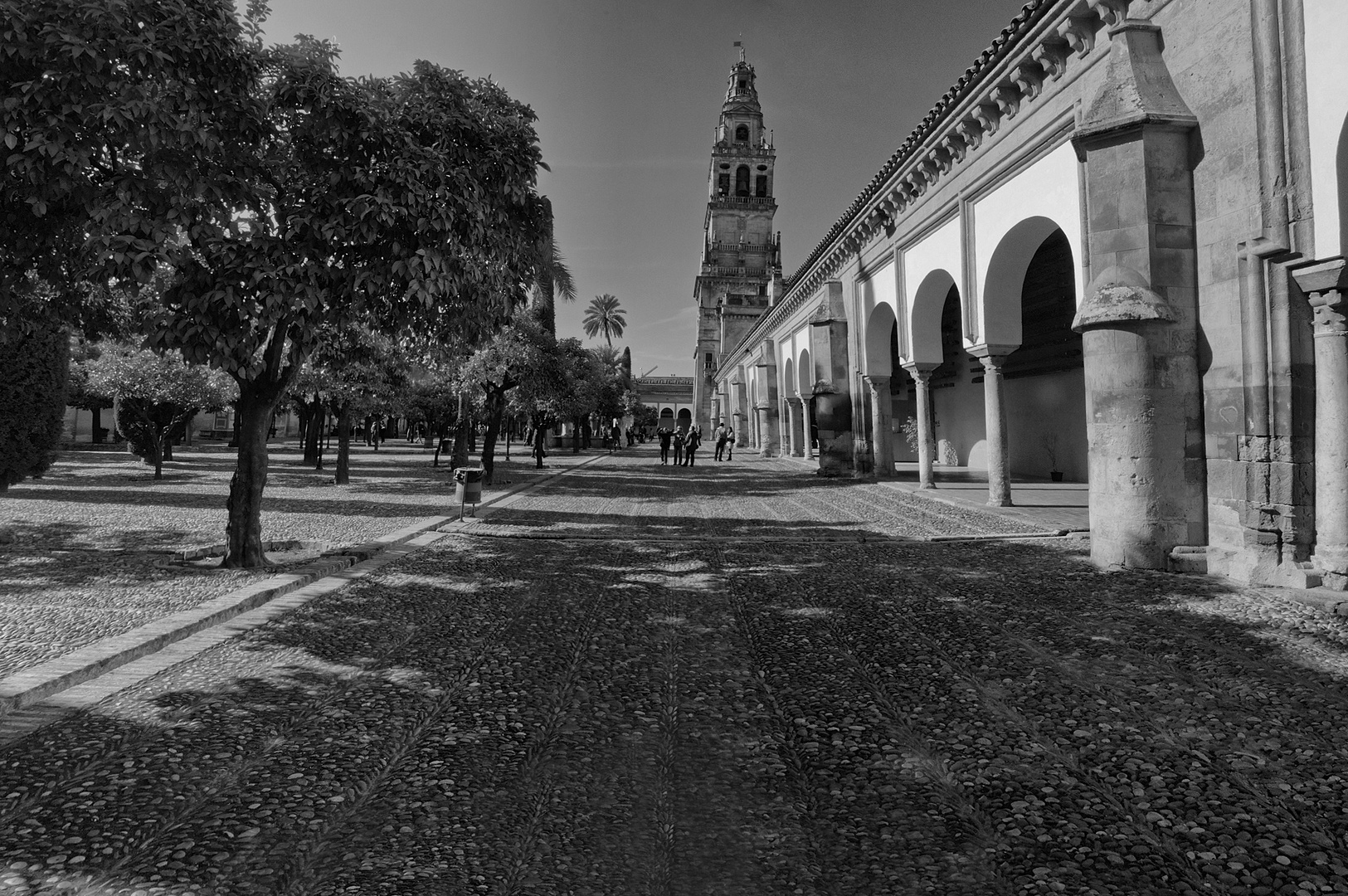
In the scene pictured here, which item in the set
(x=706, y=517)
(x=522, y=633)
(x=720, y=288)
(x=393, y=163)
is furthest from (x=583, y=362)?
(x=720, y=288)

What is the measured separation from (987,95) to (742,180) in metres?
57.5

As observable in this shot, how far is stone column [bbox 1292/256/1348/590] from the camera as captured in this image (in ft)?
19.5

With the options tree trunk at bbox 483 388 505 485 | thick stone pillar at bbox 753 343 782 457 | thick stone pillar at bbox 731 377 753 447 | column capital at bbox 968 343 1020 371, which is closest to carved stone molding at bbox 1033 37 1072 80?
column capital at bbox 968 343 1020 371

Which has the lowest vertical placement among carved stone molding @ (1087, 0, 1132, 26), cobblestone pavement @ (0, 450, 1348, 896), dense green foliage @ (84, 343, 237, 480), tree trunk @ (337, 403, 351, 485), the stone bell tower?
cobblestone pavement @ (0, 450, 1348, 896)

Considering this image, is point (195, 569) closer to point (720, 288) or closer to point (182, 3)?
point (182, 3)

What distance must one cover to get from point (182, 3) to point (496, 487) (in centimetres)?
1325

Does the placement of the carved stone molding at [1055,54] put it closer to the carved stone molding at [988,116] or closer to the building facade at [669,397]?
the carved stone molding at [988,116]

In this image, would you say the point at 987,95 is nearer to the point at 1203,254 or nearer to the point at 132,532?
the point at 1203,254

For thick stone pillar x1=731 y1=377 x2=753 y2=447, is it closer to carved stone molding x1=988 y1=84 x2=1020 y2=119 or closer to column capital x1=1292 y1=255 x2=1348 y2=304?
carved stone molding x1=988 y1=84 x2=1020 y2=119

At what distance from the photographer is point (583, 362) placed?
91.9 ft

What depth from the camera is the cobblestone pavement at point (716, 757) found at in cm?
241

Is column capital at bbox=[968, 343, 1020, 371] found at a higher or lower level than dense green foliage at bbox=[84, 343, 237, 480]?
lower

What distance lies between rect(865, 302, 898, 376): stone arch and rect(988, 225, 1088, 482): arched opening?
307cm

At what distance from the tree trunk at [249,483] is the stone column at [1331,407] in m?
9.76
